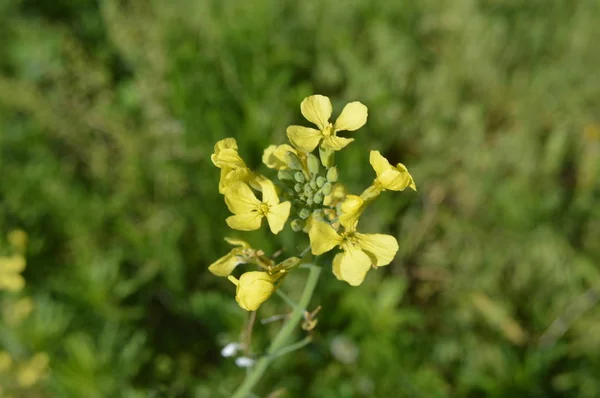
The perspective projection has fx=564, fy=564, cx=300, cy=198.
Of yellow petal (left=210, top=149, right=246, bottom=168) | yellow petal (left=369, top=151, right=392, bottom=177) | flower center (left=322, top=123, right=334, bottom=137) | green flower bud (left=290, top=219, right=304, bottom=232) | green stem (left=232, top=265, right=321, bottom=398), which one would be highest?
yellow petal (left=210, top=149, right=246, bottom=168)

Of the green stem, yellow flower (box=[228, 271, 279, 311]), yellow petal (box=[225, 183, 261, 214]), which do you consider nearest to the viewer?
yellow flower (box=[228, 271, 279, 311])

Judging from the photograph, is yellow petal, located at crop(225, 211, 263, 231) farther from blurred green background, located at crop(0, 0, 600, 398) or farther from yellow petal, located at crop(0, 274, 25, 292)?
yellow petal, located at crop(0, 274, 25, 292)

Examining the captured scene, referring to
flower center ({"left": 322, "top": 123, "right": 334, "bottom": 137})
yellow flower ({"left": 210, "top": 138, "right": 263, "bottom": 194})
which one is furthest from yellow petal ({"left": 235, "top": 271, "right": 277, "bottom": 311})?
flower center ({"left": 322, "top": 123, "right": 334, "bottom": 137})

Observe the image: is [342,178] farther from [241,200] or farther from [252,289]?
[252,289]

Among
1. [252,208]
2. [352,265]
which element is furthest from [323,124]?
[352,265]

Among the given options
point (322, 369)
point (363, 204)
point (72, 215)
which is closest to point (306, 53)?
point (72, 215)

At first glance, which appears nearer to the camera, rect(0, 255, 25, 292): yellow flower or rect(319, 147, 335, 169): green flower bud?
rect(319, 147, 335, 169): green flower bud
